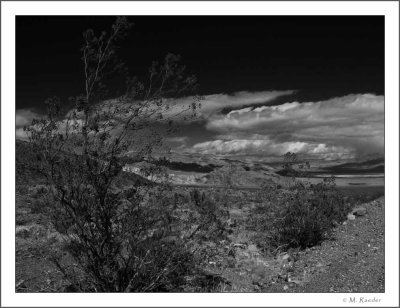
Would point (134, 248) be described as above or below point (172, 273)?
above

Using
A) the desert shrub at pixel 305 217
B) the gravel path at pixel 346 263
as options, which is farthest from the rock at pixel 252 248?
the gravel path at pixel 346 263

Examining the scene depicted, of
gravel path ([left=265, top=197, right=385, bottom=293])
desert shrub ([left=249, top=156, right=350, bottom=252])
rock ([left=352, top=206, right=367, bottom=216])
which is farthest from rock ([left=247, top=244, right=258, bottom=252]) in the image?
rock ([left=352, top=206, right=367, bottom=216])

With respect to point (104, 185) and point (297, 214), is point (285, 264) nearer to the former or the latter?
point (297, 214)

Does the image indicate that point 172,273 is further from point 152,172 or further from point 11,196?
point 11,196

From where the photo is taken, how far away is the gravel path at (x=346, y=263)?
Result: 21.6 feet

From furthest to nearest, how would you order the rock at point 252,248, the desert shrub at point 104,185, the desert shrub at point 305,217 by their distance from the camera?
the rock at point 252,248
the desert shrub at point 305,217
the desert shrub at point 104,185

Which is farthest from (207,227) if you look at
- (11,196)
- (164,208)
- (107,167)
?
(11,196)

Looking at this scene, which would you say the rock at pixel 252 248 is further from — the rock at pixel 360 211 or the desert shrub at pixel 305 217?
the rock at pixel 360 211

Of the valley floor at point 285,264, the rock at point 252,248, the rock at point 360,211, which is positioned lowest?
the rock at point 252,248

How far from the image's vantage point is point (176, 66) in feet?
19.7

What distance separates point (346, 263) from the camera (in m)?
7.77

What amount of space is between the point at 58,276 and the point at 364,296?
4.92m

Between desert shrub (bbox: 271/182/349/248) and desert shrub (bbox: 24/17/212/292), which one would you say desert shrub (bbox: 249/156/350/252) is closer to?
desert shrub (bbox: 271/182/349/248)

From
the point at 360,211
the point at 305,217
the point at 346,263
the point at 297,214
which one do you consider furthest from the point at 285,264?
the point at 360,211
